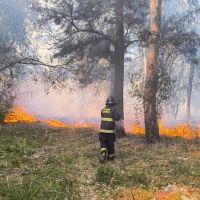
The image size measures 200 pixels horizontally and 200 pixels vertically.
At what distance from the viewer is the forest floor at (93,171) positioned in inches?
359

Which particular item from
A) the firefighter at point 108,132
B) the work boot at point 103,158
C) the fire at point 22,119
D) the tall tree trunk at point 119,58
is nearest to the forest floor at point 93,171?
the work boot at point 103,158

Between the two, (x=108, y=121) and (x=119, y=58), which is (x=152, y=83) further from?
(x=108, y=121)

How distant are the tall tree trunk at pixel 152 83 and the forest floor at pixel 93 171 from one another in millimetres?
677

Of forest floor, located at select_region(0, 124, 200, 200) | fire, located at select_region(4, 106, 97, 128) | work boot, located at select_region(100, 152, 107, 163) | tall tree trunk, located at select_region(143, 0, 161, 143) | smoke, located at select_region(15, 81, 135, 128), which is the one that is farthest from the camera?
smoke, located at select_region(15, 81, 135, 128)

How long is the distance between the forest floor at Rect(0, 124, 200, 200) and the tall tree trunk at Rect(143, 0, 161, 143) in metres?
0.68

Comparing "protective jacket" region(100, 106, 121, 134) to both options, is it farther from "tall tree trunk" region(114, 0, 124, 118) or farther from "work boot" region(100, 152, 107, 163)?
"tall tree trunk" region(114, 0, 124, 118)

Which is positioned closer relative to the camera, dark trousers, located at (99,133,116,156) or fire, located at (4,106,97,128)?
dark trousers, located at (99,133,116,156)

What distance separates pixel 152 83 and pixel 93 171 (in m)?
6.33

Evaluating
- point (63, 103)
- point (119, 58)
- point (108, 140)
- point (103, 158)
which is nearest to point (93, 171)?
point (103, 158)

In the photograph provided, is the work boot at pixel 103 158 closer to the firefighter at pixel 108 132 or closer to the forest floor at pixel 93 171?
the firefighter at pixel 108 132

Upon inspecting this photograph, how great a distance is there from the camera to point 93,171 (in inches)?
432

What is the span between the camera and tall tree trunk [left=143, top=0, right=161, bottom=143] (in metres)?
16.4

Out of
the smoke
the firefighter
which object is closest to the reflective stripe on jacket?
the firefighter

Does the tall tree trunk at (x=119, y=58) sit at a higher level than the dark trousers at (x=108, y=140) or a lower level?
higher
